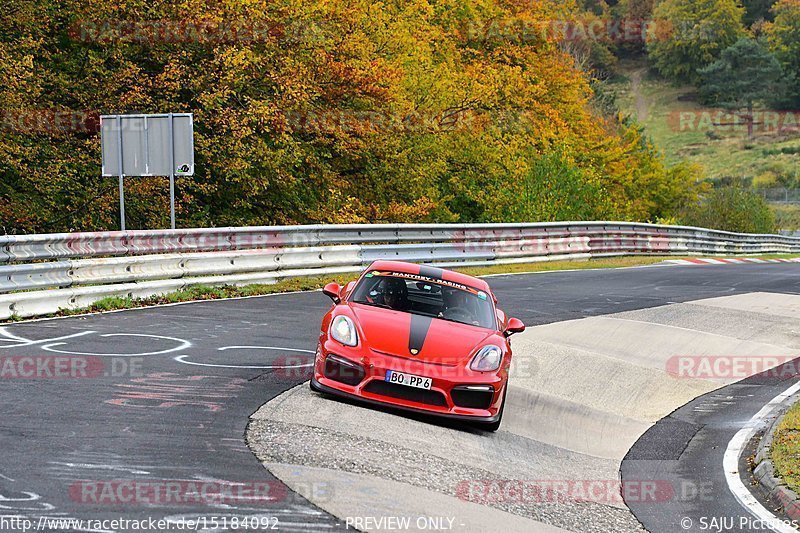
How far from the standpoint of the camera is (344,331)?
9.62 m

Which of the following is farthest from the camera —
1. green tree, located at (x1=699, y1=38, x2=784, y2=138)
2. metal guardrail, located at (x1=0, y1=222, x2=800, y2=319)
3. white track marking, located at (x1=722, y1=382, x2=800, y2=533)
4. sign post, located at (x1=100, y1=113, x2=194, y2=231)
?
green tree, located at (x1=699, y1=38, x2=784, y2=138)

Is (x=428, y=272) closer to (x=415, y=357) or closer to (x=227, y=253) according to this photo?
(x=415, y=357)

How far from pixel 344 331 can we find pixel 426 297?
4.21 ft

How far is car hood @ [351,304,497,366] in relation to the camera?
9375 millimetres

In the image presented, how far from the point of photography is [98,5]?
89.3 ft

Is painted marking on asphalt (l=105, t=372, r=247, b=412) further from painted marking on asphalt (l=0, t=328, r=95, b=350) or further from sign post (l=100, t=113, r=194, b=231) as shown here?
sign post (l=100, t=113, r=194, b=231)

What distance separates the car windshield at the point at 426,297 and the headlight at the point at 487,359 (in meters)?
0.62

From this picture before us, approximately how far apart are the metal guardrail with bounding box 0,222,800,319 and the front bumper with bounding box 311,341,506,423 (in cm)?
608

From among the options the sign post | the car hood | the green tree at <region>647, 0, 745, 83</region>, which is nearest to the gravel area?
the car hood

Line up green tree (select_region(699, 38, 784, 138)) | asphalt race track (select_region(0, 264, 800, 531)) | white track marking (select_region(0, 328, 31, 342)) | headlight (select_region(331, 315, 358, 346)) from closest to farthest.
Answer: asphalt race track (select_region(0, 264, 800, 531))
headlight (select_region(331, 315, 358, 346))
white track marking (select_region(0, 328, 31, 342))
green tree (select_region(699, 38, 784, 138))

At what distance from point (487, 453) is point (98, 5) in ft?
71.3

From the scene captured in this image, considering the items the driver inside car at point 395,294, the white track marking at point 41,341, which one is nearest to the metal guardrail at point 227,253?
the white track marking at point 41,341

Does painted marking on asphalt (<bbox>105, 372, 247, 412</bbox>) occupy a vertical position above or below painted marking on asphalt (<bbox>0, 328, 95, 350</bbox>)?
below

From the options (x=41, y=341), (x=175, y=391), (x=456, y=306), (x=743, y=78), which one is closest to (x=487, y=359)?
(x=456, y=306)
